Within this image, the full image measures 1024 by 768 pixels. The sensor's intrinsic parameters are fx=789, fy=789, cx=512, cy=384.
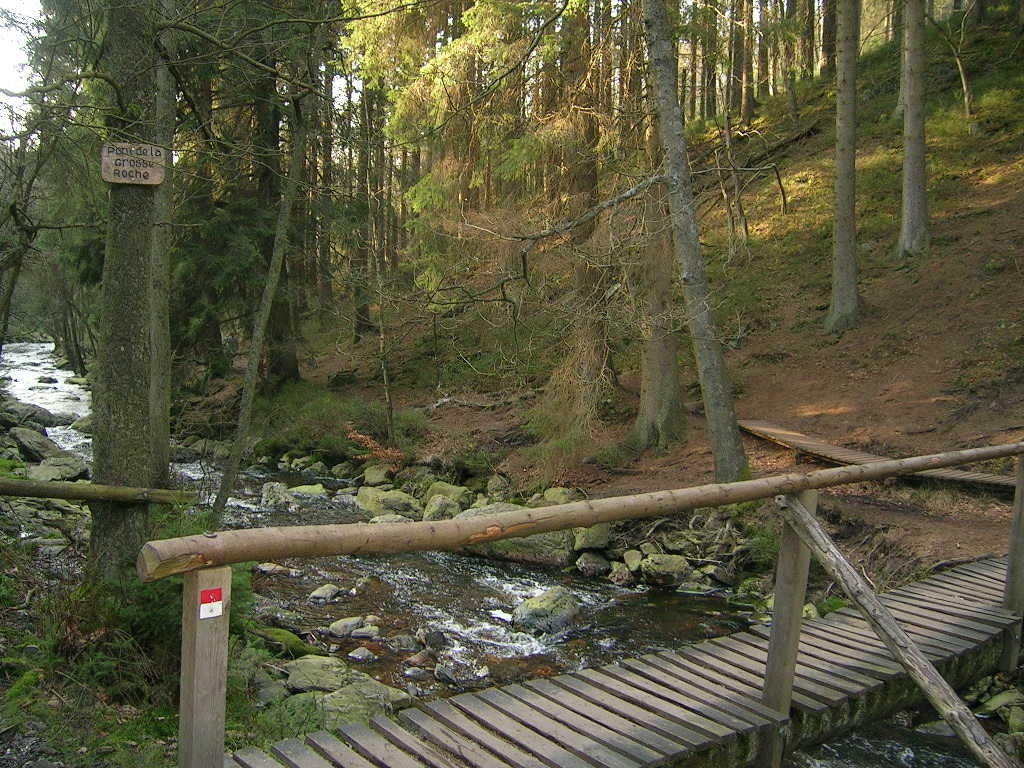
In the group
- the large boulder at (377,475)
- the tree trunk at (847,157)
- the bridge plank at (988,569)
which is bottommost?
the large boulder at (377,475)

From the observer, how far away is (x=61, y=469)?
12.8 meters

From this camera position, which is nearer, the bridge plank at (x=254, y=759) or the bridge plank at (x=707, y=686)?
the bridge plank at (x=254, y=759)

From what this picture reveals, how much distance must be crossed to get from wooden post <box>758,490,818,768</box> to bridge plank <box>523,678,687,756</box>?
625 mm

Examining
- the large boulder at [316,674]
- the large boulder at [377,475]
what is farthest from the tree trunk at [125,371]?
the large boulder at [377,475]

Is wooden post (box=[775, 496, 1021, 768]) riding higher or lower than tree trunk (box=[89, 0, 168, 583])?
lower

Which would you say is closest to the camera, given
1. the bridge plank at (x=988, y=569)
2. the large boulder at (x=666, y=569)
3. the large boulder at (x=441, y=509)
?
the bridge plank at (x=988, y=569)

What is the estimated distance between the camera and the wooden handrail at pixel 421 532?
7.63ft

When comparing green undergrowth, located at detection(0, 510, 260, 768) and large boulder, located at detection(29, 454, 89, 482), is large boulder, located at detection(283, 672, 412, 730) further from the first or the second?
large boulder, located at detection(29, 454, 89, 482)

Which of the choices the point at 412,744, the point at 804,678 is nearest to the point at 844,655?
the point at 804,678

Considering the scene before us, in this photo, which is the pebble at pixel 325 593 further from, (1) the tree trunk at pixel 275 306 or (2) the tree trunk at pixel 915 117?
(2) the tree trunk at pixel 915 117

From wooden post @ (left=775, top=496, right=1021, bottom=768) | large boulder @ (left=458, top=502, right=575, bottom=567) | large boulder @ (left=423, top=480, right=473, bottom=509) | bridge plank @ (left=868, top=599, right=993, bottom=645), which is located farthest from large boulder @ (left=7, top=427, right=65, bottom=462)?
wooden post @ (left=775, top=496, right=1021, bottom=768)

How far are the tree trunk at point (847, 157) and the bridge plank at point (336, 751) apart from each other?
14.9 metres

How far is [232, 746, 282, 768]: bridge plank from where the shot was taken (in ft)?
9.64

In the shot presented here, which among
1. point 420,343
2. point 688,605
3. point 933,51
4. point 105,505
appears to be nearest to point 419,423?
point 420,343
